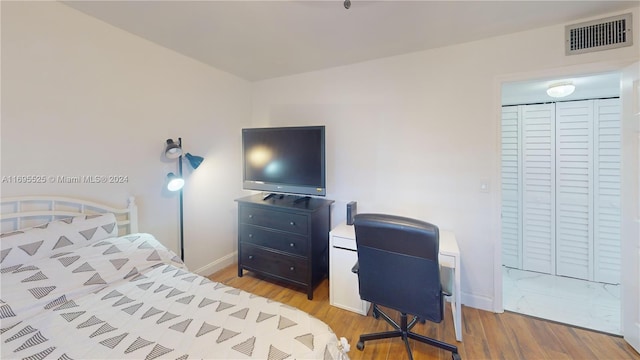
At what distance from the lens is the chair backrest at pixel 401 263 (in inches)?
57.5

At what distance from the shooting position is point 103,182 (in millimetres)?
1995

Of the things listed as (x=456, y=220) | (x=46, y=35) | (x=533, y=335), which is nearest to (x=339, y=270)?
(x=456, y=220)

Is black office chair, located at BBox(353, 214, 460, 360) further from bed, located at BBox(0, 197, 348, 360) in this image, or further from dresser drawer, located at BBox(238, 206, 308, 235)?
dresser drawer, located at BBox(238, 206, 308, 235)

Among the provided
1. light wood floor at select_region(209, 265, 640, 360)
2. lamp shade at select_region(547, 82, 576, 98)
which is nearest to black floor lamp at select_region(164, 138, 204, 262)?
light wood floor at select_region(209, 265, 640, 360)

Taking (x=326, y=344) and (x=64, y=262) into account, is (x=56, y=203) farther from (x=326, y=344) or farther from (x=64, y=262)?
(x=326, y=344)

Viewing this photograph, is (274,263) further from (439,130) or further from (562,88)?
(562,88)

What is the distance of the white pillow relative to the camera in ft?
→ 4.57

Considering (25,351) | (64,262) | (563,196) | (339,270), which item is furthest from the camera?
(563,196)

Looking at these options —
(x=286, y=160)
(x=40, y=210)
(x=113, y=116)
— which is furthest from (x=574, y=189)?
(x=40, y=210)

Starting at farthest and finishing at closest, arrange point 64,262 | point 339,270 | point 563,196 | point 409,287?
point 563,196, point 339,270, point 409,287, point 64,262

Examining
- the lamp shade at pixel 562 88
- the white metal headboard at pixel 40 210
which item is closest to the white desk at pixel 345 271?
the lamp shade at pixel 562 88

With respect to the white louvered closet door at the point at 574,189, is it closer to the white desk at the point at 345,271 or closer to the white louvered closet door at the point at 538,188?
the white louvered closet door at the point at 538,188

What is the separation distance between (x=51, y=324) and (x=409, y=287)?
1.84 m

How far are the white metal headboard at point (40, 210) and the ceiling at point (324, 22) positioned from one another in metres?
1.38
